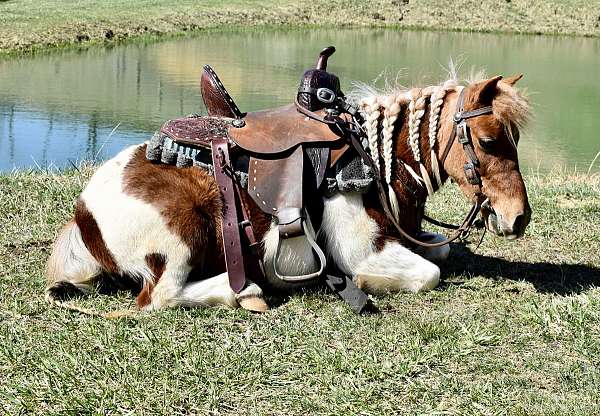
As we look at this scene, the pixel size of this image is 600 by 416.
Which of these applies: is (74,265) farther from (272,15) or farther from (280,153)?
(272,15)

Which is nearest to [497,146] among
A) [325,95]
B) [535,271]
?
[325,95]

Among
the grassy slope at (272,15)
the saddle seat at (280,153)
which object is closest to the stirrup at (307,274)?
the saddle seat at (280,153)

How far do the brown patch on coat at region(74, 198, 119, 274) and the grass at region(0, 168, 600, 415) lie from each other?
0.79 ft

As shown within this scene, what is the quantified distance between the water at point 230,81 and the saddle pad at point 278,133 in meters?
0.90

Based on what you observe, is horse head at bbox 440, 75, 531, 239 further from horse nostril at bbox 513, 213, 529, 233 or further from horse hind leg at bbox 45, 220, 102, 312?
horse hind leg at bbox 45, 220, 102, 312

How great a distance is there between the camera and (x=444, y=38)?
34.2 metres

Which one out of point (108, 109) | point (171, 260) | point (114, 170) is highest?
point (114, 170)

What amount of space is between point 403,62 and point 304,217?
20.4m

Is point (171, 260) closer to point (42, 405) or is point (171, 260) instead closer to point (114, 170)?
point (114, 170)

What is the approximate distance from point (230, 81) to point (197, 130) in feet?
49.5

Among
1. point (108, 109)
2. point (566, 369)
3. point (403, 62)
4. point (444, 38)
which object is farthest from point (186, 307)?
point (444, 38)

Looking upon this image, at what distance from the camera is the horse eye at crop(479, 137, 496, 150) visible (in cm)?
462

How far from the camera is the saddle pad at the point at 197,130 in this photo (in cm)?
483

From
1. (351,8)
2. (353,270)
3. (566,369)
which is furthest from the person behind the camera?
(351,8)
